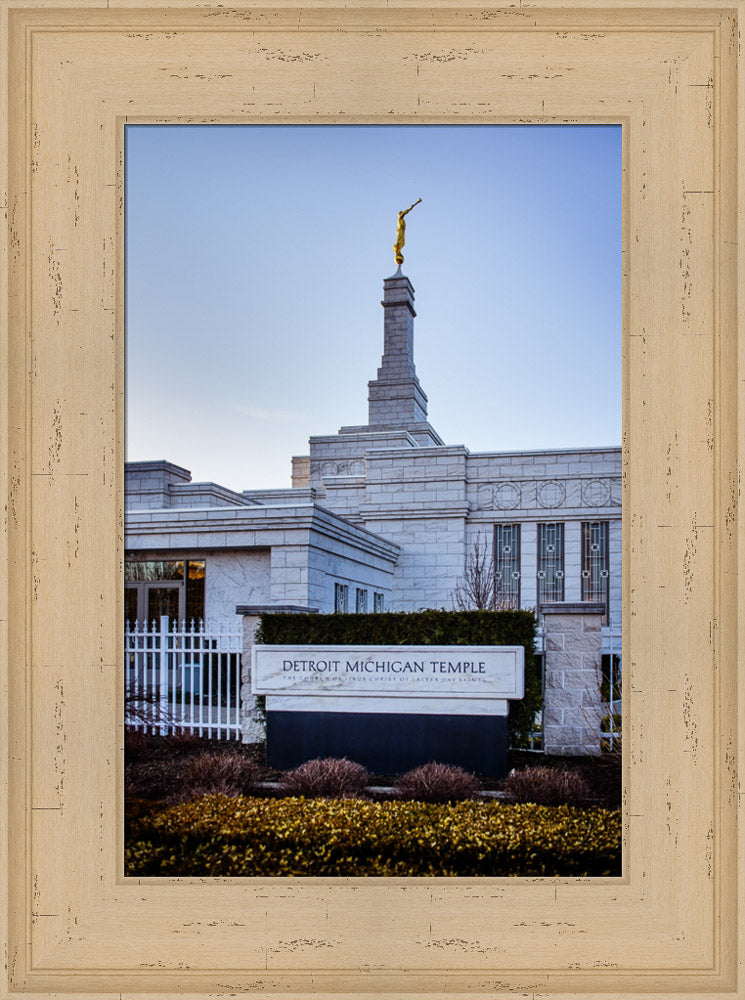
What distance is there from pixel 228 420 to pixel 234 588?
1.64 m

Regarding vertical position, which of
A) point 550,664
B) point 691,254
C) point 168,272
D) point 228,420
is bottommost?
point 550,664

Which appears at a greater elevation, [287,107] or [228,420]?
[287,107]

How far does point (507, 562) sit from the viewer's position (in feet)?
15.8

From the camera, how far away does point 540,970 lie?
2.48m

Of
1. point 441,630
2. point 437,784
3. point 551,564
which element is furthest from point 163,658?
point 551,564

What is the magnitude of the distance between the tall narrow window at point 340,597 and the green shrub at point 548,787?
6.06ft

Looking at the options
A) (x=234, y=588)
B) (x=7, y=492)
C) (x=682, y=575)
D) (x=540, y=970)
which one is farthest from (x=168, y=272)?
(x=540, y=970)

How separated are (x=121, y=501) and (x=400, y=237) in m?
1.88

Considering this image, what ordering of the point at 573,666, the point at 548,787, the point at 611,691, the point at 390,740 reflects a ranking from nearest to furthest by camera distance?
the point at 548,787
the point at 390,740
the point at 611,691
the point at 573,666

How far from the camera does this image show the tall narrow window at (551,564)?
15.6ft

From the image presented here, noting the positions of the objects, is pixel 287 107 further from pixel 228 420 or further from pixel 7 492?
pixel 228 420

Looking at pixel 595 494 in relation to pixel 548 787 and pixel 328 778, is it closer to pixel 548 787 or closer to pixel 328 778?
pixel 548 787

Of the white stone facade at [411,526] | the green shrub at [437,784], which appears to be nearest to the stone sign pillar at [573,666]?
the white stone facade at [411,526]

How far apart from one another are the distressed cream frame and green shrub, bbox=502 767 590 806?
0.62 m
